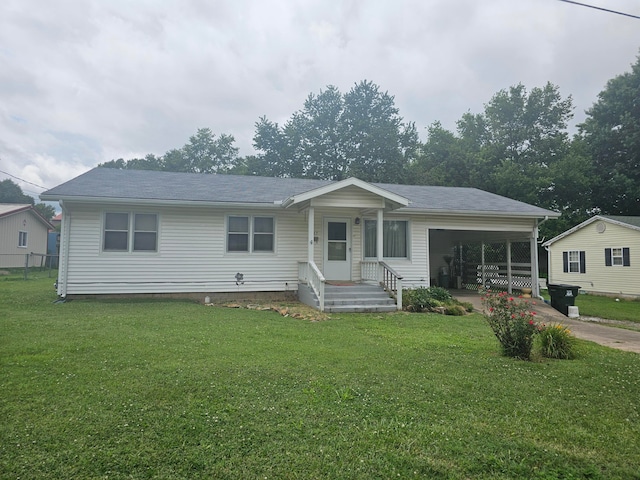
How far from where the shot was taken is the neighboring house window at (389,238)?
41.9ft

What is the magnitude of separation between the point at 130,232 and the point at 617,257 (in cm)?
2022

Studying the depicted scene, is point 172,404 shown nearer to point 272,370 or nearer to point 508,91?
point 272,370

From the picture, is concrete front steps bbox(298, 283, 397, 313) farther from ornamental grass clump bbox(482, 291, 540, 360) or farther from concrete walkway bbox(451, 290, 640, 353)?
ornamental grass clump bbox(482, 291, 540, 360)

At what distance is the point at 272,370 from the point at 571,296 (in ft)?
33.4

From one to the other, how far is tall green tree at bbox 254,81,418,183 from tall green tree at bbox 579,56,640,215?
14.5 metres

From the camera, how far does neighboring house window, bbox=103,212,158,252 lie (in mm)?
11125

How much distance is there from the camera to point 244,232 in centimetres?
1198

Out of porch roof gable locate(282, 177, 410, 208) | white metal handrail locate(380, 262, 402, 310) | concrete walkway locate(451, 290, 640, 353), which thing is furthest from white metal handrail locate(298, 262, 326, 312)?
concrete walkway locate(451, 290, 640, 353)

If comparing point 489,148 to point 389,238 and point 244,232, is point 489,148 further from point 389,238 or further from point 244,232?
point 244,232

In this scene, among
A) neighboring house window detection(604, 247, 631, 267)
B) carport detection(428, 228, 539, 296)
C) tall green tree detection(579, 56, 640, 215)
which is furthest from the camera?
tall green tree detection(579, 56, 640, 215)

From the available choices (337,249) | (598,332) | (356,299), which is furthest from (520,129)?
(356,299)

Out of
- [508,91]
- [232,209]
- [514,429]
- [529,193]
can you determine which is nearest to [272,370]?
[514,429]

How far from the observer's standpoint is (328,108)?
36.9 meters

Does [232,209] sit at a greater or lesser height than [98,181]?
lesser
